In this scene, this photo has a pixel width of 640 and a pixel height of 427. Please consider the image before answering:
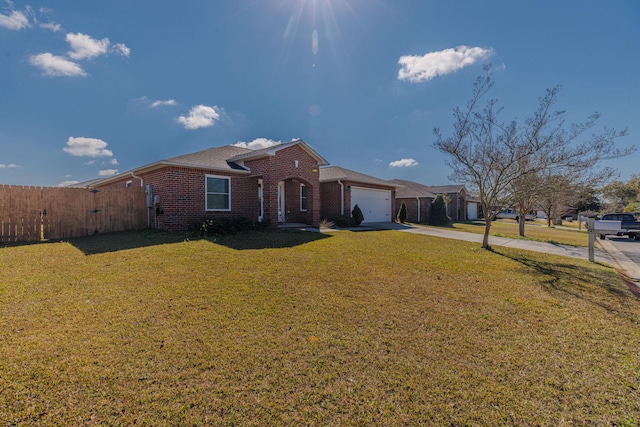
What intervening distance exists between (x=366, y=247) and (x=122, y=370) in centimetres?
772

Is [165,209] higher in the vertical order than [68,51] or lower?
lower

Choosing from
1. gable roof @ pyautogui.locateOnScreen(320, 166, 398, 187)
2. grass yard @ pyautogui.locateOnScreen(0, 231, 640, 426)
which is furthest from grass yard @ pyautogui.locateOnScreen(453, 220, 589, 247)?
grass yard @ pyautogui.locateOnScreen(0, 231, 640, 426)

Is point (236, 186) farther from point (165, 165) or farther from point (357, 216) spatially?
point (357, 216)

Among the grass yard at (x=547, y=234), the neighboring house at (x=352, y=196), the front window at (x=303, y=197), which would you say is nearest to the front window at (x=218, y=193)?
the front window at (x=303, y=197)

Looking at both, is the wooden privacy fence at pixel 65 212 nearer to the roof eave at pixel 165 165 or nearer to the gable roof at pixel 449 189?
the roof eave at pixel 165 165

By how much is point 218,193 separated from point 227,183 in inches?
25.8

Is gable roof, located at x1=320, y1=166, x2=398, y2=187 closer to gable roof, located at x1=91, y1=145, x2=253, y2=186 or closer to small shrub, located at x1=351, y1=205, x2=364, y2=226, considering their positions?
small shrub, located at x1=351, y1=205, x2=364, y2=226

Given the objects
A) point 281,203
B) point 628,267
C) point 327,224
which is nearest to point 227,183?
point 281,203

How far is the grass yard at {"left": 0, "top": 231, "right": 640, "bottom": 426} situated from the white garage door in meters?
13.8

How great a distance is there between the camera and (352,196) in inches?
763

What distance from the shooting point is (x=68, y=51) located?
400 inches

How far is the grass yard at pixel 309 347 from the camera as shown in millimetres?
2223

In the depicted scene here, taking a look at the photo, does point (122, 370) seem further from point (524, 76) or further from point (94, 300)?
point (524, 76)

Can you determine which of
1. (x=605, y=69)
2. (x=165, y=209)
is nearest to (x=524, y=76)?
(x=605, y=69)
